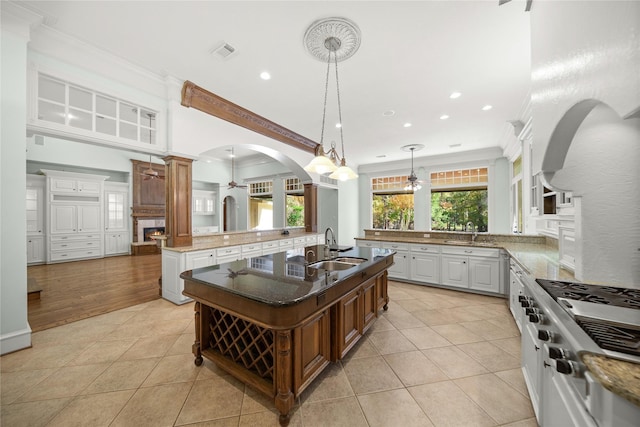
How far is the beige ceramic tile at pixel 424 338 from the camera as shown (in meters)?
2.36

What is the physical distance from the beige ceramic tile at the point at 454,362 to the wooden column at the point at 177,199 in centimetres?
350

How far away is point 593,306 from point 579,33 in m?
1.15

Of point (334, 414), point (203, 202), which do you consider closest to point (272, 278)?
point (334, 414)

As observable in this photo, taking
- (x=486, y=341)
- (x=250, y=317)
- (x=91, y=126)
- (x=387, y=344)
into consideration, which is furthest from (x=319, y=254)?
(x=91, y=126)

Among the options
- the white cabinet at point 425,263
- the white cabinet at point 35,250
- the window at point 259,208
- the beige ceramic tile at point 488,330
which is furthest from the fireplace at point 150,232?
the beige ceramic tile at point 488,330

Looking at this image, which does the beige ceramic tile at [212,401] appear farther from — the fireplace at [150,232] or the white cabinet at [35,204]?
the white cabinet at [35,204]

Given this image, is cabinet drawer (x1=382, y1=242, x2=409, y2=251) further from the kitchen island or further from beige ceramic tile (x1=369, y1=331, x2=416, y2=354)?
the kitchen island

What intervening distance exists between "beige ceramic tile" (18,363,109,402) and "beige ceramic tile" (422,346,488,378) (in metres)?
2.86

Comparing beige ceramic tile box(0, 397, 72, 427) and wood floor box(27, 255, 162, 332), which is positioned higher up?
wood floor box(27, 255, 162, 332)

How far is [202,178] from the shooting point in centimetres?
855

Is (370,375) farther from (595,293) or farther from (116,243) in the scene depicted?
(116,243)

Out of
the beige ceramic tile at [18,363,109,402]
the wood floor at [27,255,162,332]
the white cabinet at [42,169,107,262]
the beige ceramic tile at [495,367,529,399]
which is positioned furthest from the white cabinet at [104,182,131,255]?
the beige ceramic tile at [495,367,529,399]

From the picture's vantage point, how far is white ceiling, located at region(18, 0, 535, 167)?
6.56 feet

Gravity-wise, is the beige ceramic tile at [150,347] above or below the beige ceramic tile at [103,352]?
below
